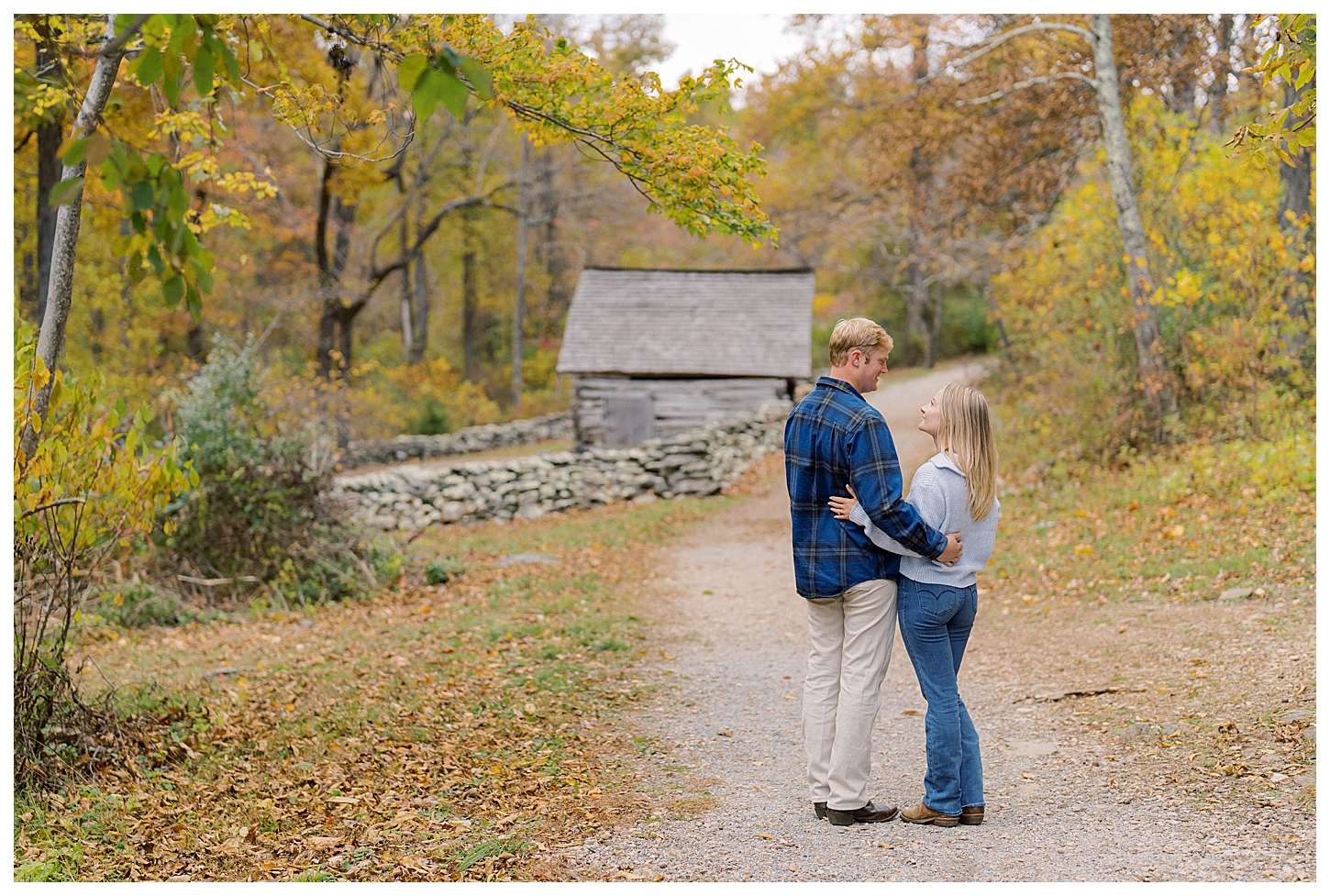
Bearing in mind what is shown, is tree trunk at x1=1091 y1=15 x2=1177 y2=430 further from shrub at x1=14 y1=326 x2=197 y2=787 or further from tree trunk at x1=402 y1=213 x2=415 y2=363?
tree trunk at x1=402 y1=213 x2=415 y2=363

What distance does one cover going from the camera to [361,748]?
5.02 metres

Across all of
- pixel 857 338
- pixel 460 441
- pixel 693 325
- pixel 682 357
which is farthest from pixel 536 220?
pixel 857 338

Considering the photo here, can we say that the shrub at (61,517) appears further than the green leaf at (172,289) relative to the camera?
Yes

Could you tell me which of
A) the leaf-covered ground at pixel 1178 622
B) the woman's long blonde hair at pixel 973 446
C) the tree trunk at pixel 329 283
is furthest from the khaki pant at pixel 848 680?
the tree trunk at pixel 329 283

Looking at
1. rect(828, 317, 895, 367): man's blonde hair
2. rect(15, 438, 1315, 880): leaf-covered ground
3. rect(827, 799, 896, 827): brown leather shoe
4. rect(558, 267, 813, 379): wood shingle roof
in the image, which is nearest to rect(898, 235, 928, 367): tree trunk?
rect(558, 267, 813, 379): wood shingle roof

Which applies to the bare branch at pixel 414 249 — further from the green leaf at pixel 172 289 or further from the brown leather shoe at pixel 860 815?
the green leaf at pixel 172 289

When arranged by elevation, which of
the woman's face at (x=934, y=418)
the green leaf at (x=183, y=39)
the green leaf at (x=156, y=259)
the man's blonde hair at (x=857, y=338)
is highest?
the green leaf at (x=183, y=39)

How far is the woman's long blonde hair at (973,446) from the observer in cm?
368

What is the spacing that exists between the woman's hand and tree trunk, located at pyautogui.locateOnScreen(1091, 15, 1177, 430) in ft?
28.2

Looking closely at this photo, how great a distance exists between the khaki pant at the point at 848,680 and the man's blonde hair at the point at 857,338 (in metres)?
0.91

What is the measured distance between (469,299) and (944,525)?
100ft

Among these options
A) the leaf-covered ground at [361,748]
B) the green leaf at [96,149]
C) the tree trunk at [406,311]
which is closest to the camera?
the green leaf at [96,149]

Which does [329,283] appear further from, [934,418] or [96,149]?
[96,149]

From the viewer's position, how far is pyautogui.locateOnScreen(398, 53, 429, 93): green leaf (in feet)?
7.16
